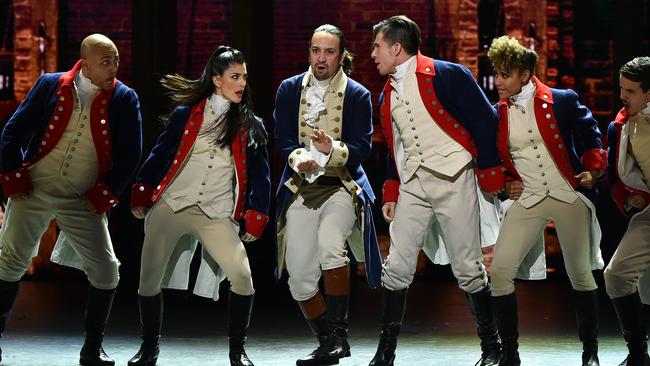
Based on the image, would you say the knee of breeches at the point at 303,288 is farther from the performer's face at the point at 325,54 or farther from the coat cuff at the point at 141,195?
the performer's face at the point at 325,54

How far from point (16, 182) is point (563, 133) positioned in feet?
7.80

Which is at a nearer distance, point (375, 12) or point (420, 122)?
point (420, 122)

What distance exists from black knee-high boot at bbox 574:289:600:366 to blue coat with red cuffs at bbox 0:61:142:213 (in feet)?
6.84

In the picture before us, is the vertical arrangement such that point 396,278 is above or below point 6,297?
above

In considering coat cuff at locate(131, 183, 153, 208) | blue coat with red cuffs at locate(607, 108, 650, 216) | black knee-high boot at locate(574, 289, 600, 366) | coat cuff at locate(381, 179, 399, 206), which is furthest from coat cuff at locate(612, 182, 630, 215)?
coat cuff at locate(131, 183, 153, 208)

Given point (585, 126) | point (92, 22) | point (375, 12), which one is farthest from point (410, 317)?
point (92, 22)

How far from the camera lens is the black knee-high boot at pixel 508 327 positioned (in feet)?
16.1

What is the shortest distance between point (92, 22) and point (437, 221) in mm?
4129

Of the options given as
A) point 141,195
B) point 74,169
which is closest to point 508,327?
point 141,195

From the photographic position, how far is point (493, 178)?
16.3 feet

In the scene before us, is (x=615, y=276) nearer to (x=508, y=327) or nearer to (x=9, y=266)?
(x=508, y=327)

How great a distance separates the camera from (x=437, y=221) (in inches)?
205

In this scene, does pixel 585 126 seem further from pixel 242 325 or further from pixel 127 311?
pixel 127 311

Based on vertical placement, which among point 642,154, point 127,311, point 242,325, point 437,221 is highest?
point 642,154
